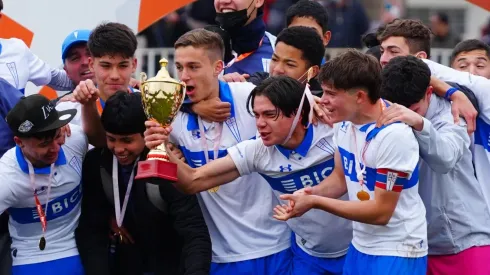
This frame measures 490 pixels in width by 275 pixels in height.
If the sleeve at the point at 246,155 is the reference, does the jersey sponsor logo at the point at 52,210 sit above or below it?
below

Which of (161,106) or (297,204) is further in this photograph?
(161,106)

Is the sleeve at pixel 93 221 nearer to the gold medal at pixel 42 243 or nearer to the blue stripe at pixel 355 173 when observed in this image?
the gold medal at pixel 42 243

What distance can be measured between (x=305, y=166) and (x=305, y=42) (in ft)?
3.05

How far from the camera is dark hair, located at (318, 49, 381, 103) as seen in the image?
5.82 metres

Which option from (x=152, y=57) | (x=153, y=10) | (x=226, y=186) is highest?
(x=153, y=10)

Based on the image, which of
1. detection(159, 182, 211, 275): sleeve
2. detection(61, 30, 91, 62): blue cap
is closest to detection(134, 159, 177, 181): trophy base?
detection(159, 182, 211, 275): sleeve

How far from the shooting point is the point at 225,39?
7.55 meters

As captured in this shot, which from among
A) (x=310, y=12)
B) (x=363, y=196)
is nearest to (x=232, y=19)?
(x=310, y=12)

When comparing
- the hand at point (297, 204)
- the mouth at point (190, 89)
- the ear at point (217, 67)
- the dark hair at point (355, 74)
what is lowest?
the hand at point (297, 204)

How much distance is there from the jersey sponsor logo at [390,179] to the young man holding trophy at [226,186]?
3.86 ft

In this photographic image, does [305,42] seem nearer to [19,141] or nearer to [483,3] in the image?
[19,141]

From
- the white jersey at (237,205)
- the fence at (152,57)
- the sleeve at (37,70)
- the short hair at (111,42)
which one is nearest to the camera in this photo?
the white jersey at (237,205)

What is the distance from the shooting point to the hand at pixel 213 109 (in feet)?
21.3

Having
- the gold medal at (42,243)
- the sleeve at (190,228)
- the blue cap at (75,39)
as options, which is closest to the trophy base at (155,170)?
the sleeve at (190,228)
